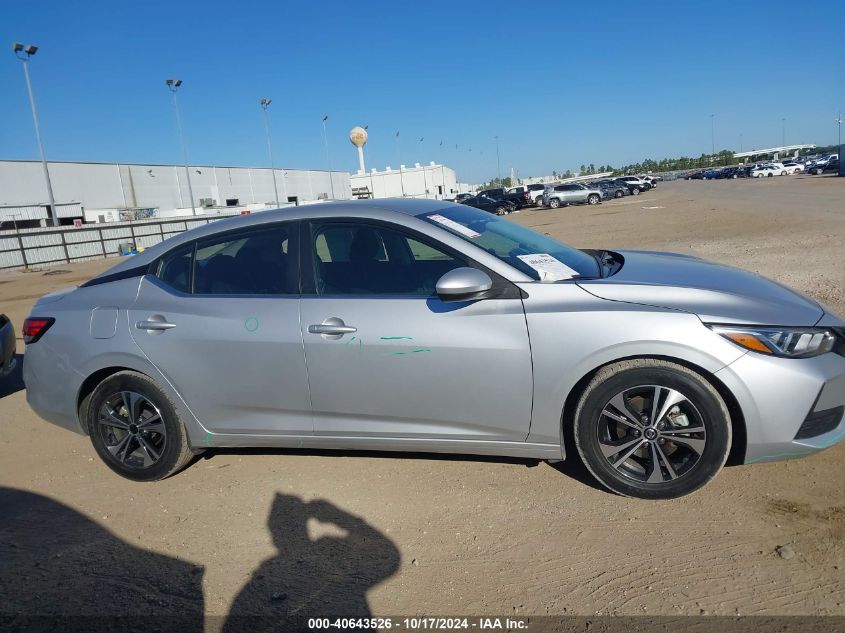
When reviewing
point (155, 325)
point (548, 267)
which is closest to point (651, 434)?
point (548, 267)

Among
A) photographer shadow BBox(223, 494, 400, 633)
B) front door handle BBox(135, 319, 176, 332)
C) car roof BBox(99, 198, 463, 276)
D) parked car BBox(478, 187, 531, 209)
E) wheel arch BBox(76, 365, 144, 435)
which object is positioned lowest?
photographer shadow BBox(223, 494, 400, 633)

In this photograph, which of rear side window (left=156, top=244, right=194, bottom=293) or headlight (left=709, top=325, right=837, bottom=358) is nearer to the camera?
headlight (left=709, top=325, right=837, bottom=358)

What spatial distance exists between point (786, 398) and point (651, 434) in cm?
63

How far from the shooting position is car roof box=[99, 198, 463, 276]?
3.78 metres

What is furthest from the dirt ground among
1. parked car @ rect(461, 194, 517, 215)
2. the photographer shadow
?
parked car @ rect(461, 194, 517, 215)

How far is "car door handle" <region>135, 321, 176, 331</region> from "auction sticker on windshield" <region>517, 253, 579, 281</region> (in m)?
2.13

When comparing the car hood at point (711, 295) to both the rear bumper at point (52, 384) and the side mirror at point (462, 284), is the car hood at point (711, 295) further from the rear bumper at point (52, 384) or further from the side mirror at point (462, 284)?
the rear bumper at point (52, 384)

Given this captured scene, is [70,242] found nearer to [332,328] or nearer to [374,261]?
[374,261]

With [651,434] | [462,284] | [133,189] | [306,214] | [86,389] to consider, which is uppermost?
[133,189]

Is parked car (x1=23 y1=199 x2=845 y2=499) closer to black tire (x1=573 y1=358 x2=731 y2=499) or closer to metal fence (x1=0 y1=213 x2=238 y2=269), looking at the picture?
black tire (x1=573 y1=358 x2=731 y2=499)

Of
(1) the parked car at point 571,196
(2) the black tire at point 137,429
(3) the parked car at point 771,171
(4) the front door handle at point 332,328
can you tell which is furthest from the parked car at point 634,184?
(2) the black tire at point 137,429

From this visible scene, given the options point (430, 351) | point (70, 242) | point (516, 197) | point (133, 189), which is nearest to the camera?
point (430, 351)

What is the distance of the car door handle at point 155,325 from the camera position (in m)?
3.83

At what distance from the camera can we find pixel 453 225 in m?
3.73
